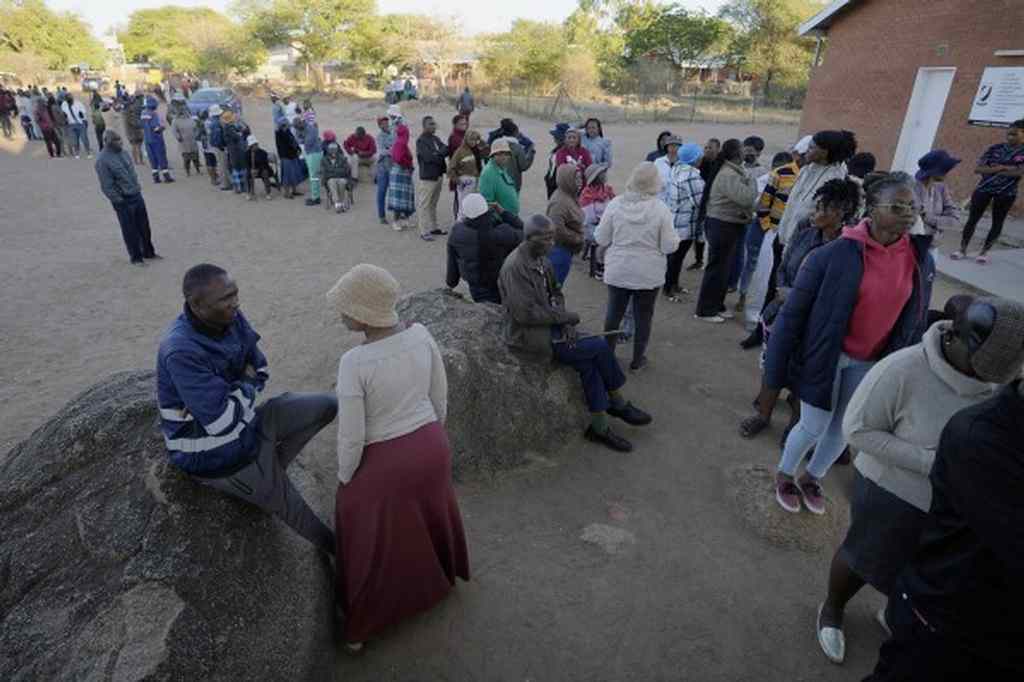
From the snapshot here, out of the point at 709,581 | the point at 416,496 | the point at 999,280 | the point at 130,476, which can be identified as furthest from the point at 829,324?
the point at 999,280

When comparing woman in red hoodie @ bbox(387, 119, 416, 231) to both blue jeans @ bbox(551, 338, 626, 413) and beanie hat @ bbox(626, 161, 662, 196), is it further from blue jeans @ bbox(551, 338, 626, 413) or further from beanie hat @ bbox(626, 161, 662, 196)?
blue jeans @ bbox(551, 338, 626, 413)

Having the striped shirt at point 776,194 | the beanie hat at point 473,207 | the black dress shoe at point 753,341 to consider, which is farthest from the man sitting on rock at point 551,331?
the striped shirt at point 776,194

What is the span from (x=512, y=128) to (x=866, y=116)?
10466mm

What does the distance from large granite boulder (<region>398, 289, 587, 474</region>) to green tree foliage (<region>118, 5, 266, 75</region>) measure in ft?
154

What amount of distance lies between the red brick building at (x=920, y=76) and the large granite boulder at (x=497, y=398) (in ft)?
38.6

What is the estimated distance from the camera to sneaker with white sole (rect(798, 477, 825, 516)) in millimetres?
3701

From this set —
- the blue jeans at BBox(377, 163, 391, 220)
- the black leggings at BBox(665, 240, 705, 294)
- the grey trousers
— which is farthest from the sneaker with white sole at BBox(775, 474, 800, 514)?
the blue jeans at BBox(377, 163, 391, 220)

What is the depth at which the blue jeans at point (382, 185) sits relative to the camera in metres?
10.5

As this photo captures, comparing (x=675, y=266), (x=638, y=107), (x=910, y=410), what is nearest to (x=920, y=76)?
(x=675, y=266)

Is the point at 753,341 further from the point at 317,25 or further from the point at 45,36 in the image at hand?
the point at 45,36

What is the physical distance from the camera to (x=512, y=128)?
9.08 metres

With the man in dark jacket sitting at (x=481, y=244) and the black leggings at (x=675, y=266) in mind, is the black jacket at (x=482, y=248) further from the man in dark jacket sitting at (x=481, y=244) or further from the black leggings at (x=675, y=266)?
the black leggings at (x=675, y=266)

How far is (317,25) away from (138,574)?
4523cm

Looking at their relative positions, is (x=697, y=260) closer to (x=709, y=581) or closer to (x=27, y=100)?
(x=709, y=581)
